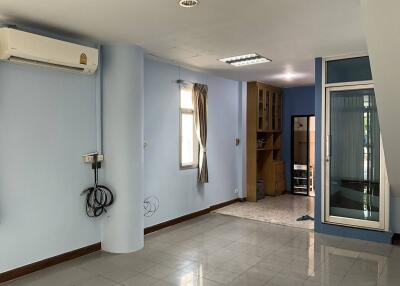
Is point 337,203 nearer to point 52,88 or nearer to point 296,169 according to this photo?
point 296,169

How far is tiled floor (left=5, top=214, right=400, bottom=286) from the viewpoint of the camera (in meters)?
3.35

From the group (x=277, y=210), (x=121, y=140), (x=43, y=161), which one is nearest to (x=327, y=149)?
(x=277, y=210)

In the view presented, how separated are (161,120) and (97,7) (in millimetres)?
2396

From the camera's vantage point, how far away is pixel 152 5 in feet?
9.64

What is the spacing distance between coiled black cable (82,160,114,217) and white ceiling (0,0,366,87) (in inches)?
67.3

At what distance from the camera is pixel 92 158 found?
407 centimetres

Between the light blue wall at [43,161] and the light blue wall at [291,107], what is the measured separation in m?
5.45

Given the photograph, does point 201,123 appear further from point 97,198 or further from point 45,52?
point 45,52

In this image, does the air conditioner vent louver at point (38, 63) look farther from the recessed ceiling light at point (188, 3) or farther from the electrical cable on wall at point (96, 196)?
the recessed ceiling light at point (188, 3)

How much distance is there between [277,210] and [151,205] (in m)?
2.68

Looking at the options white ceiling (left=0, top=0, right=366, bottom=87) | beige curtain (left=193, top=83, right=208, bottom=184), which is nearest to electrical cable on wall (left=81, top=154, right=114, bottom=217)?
white ceiling (left=0, top=0, right=366, bottom=87)

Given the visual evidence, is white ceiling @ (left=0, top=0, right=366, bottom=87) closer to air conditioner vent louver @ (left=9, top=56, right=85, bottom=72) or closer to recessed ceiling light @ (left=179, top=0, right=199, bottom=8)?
recessed ceiling light @ (left=179, top=0, right=199, bottom=8)

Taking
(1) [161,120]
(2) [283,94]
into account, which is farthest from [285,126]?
(1) [161,120]

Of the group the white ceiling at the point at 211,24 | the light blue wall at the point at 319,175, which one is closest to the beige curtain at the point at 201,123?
the white ceiling at the point at 211,24
